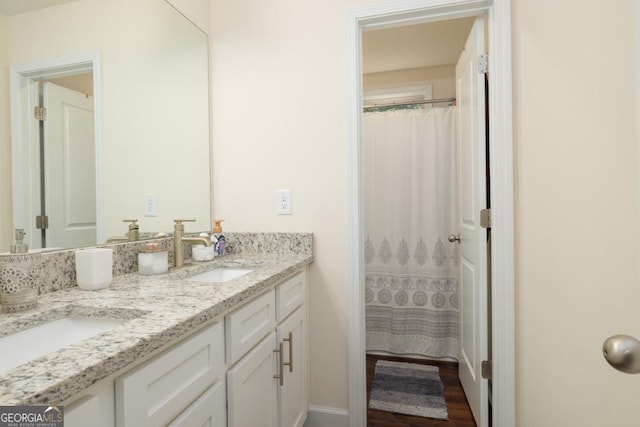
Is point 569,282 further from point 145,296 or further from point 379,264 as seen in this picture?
point 379,264

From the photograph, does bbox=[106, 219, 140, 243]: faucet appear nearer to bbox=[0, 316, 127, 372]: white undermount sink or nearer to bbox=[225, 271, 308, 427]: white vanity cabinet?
bbox=[0, 316, 127, 372]: white undermount sink

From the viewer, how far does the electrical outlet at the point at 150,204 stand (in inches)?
55.3

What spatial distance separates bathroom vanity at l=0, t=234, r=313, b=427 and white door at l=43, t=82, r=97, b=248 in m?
0.21

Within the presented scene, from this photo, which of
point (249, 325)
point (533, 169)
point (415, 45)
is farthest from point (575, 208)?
point (415, 45)

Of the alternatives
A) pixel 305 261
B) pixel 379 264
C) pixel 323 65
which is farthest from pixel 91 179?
pixel 379 264

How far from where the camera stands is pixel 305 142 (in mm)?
1675

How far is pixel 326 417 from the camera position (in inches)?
64.1

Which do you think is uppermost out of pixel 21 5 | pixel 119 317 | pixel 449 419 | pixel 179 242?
pixel 21 5

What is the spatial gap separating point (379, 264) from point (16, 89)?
7.44 feet

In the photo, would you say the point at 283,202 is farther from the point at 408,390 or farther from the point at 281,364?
the point at 408,390

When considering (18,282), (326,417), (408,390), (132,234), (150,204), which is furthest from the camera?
(408,390)

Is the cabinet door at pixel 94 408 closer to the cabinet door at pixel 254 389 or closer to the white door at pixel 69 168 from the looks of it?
the cabinet door at pixel 254 389
